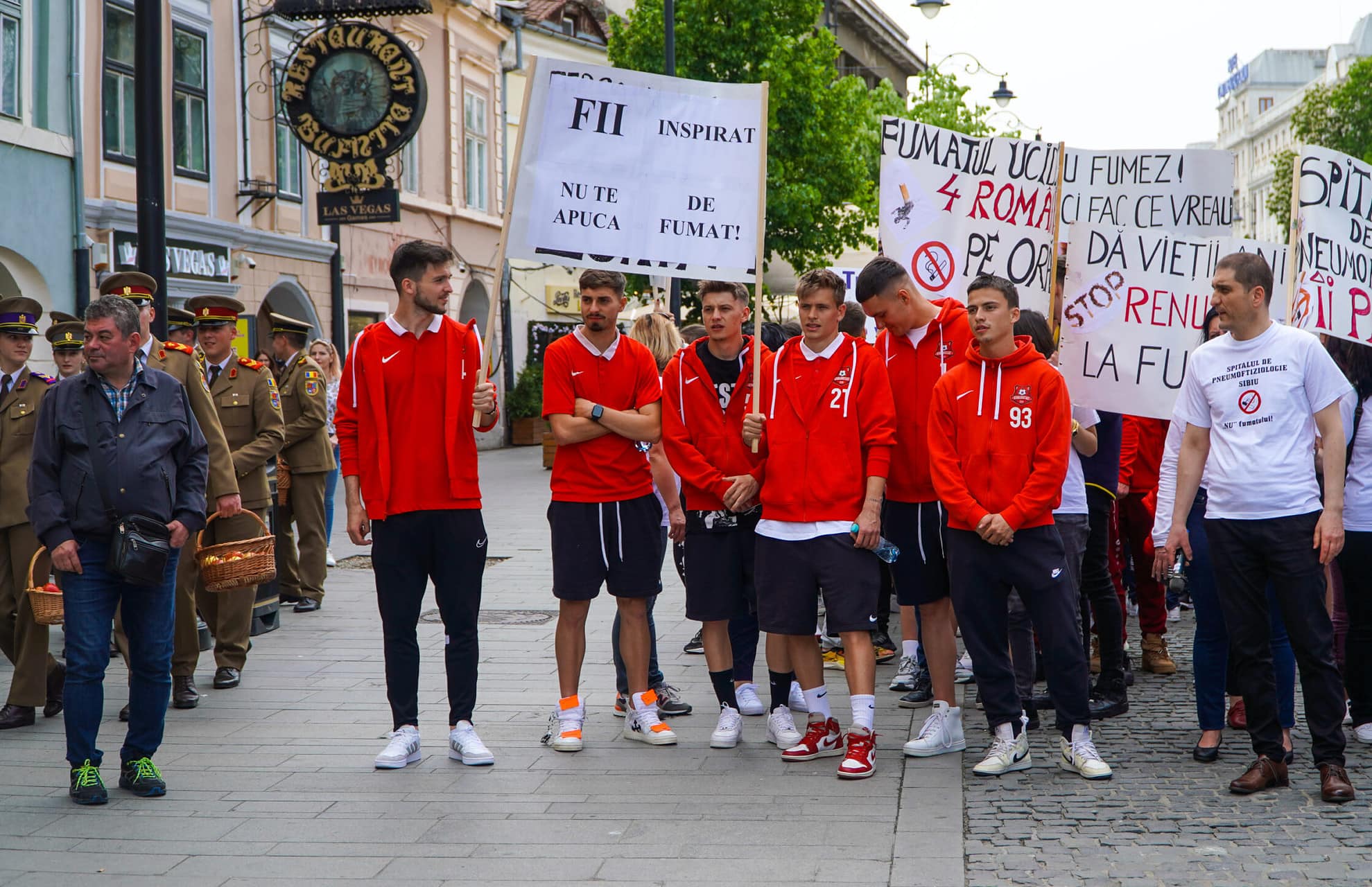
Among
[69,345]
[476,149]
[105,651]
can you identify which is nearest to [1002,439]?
[105,651]

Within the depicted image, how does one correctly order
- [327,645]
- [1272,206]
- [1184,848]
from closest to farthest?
[1184,848]
[327,645]
[1272,206]

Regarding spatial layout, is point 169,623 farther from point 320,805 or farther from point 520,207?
point 520,207

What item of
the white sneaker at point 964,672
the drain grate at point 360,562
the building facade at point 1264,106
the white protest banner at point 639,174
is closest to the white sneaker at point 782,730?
the white sneaker at point 964,672

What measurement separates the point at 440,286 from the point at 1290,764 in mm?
4090

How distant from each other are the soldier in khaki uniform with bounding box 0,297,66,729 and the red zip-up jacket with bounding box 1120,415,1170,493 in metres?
5.78

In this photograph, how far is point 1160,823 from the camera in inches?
211

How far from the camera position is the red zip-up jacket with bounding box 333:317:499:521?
628cm

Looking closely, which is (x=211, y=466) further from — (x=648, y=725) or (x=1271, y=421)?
(x=1271, y=421)

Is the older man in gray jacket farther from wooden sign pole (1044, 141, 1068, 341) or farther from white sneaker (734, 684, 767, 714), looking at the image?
wooden sign pole (1044, 141, 1068, 341)

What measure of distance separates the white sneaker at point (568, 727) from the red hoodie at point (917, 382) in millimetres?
1686

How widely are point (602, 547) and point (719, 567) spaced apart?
53cm

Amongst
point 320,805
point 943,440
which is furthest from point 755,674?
point 320,805

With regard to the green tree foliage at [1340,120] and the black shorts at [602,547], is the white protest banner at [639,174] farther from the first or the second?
the green tree foliage at [1340,120]

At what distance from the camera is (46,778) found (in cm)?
620
